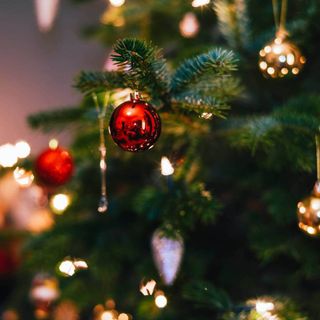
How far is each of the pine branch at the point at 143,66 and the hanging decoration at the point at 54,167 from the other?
0.86ft

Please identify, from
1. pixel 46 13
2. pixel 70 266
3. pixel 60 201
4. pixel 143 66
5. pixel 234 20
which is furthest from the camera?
pixel 46 13

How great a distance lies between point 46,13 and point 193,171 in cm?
133

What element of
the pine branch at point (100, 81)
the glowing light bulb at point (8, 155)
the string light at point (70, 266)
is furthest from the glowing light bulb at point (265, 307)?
the glowing light bulb at point (8, 155)

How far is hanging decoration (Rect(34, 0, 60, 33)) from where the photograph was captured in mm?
1837

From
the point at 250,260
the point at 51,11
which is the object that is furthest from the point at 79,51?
the point at 250,260

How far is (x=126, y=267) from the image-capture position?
3.39ft

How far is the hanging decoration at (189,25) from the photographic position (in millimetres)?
1025

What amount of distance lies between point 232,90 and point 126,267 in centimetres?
51

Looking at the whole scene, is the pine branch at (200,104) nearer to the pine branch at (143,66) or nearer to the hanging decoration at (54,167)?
the pine branch at (143,66)

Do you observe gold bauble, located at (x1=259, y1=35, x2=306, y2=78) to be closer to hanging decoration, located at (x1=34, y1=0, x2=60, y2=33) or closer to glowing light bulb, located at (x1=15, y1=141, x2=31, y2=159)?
glowing light bulb, located at (x1=15, y1=141, x2=31, y2=159)

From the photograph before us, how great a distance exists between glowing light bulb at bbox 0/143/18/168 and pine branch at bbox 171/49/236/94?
370mm

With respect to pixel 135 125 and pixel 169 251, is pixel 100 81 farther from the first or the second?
pixel 169 251

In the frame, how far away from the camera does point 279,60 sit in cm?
70

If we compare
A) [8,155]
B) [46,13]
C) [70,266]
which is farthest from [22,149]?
[46,13]
